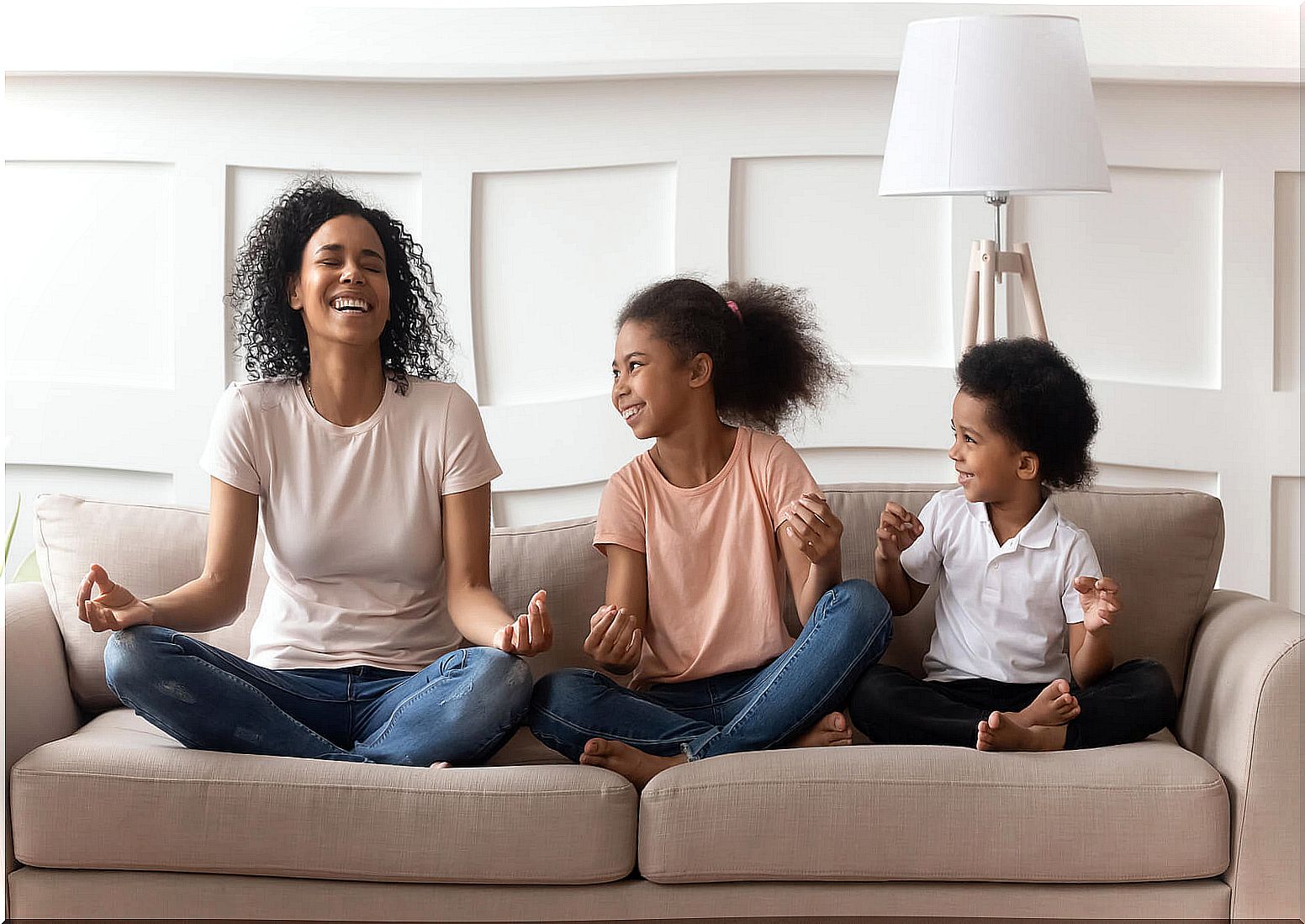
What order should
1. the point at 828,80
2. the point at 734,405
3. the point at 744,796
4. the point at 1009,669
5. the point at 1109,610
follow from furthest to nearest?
the point at 828,80, the point at 734,405, the point at 1009,669, the point at 1109,610, the point at 744,796

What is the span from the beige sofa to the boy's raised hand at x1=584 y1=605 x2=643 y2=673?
0.52 feet

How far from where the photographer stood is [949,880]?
1658 millimetres

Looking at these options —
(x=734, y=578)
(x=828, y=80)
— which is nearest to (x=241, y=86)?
(x=828, y=80)

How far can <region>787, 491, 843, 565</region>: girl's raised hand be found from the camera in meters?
1.88

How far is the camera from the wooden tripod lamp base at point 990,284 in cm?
244

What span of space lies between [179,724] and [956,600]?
42.9 inches

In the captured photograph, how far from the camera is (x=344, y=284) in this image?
1.95 m

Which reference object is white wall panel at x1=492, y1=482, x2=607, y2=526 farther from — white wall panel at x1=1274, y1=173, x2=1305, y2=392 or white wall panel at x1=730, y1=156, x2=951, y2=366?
white wall panel at x1=1274, y1=173, x2=1305, y2=392

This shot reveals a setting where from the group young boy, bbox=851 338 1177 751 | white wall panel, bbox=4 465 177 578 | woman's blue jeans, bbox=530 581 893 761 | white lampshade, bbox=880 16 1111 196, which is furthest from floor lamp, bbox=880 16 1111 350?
white wall panel, bbox=4 465 177 578

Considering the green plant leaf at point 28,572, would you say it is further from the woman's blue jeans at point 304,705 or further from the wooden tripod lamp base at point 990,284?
the wooden tripod lamp base at point 990,284

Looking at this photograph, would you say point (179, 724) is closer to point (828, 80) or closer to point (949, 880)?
point (949, 880)

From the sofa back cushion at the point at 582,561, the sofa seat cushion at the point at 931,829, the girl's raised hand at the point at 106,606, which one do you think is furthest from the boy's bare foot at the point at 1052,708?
the girl's raised hand at the point at 106,606

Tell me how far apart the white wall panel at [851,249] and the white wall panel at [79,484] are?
52.9 inches

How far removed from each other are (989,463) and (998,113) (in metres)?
0.66
